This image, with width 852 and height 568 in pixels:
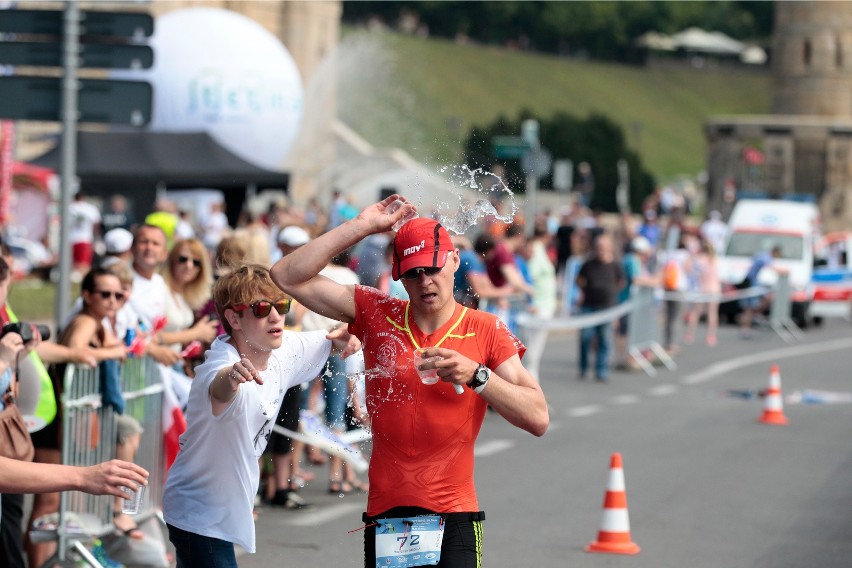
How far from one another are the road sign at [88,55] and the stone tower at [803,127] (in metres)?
44.6

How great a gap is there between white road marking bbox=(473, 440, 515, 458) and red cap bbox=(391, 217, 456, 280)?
7.88 m

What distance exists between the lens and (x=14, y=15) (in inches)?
425

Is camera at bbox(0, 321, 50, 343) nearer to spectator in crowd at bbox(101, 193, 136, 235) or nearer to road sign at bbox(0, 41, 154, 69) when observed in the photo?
road sign at bbox(0, 41, 154, 69)

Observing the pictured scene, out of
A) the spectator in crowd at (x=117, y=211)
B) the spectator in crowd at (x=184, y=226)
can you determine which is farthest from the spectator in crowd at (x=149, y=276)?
the spectator in crowd at (x=117, y=211)

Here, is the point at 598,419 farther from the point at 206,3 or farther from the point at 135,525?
the point at 206,3

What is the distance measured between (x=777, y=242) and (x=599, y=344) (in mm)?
12194

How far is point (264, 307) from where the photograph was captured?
5.36 m

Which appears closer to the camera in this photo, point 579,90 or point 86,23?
point 86,23

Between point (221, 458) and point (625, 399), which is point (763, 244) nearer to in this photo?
point (625, 399)

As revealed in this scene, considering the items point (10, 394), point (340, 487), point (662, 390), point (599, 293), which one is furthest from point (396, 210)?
point (599, 293)

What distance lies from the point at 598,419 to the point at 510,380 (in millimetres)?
10436

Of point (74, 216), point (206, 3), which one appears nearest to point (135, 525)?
point (74, 216)

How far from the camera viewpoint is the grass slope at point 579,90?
101 metres

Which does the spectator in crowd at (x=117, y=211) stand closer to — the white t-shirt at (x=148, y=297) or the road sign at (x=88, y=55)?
the road sign at (x=88, y=55)
